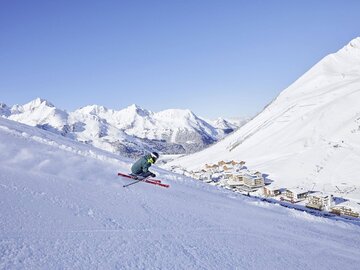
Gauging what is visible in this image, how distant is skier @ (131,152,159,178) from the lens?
2369 centimetres

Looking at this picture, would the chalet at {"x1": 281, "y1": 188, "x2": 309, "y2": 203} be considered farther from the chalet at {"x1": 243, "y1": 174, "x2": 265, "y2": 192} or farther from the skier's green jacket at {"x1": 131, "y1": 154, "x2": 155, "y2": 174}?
the skier's green jacket at {"x1": 131, "y1": 154, "x2": 155, "y2": 174}

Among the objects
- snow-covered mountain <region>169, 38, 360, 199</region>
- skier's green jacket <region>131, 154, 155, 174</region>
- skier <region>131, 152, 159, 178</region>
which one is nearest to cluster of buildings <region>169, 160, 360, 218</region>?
snow-covered mountain <region>169, 38, 360, 199</region>

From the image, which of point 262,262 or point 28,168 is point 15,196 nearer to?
point 28,168

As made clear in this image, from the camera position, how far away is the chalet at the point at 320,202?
77625 mm

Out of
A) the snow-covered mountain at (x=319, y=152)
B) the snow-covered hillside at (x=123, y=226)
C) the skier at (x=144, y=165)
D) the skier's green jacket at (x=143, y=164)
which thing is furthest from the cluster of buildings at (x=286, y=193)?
the skier's green jacket at (x=143, y=164)

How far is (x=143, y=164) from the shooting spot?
2408 centimetres

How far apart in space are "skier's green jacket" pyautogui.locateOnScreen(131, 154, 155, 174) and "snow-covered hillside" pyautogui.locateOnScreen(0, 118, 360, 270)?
3.16 feet

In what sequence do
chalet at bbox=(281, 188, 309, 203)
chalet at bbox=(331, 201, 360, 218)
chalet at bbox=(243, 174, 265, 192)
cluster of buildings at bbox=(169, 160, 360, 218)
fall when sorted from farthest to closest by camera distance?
chalet at bbox=(243, 174, 265, 192) < chalet at bbox=(281, 188, 309, 203) < cluster of buildings at bbox=(169, 160, 360, 218) < chalet at bbox=(331, 201, 360, 218)

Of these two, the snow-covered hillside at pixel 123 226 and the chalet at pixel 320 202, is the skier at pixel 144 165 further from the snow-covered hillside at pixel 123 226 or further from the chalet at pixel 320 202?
the chalet at pixel 320 202

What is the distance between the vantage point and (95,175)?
900 inches

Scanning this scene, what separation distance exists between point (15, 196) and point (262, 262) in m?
11.0

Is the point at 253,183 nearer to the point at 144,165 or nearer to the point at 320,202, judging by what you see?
the point at 320,202

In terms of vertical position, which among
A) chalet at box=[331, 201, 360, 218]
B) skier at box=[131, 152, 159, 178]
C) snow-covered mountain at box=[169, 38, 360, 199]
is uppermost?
snow-covered mountain at box=[169, 38, 360, 199]

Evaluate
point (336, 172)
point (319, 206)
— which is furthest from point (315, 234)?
point (336, 172)
